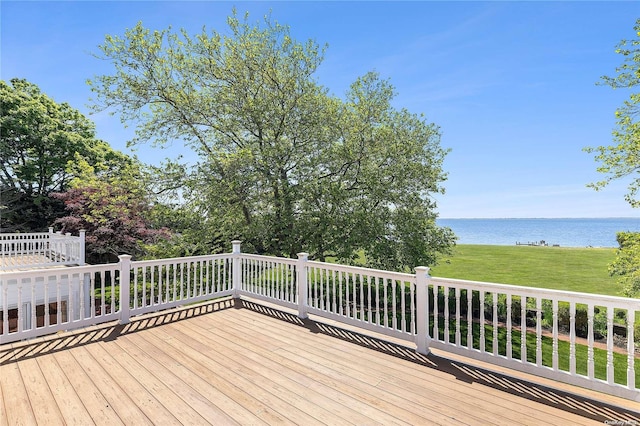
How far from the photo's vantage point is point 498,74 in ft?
27.7

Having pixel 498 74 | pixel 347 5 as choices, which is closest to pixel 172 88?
pixel 347 5

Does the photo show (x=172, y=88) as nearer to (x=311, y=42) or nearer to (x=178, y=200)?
(x=178, y=200)

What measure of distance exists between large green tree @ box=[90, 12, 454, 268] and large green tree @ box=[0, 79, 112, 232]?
10.4m

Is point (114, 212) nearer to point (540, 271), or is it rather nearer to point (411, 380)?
point (411, 380)

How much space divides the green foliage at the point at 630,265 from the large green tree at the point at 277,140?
401 cm

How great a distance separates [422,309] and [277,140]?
6.81 m

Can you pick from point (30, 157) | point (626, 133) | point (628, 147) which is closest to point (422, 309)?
point (628, 147)

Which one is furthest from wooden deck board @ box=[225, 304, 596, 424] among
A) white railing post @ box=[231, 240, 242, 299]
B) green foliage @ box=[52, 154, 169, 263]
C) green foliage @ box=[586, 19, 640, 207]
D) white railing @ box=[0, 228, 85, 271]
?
white railing @ box=[0, 228, 85, 271]

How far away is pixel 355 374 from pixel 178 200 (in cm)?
782

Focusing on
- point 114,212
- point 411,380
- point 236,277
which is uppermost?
point 114,212

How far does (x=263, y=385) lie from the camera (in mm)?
2689

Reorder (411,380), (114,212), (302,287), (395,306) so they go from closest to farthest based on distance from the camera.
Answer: (411,380), (395,306), (302,287), (114,212)

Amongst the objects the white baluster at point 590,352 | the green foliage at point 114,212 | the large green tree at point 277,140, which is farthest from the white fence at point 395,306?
the large green tree at point 277,140

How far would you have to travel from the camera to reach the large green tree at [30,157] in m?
15.2
